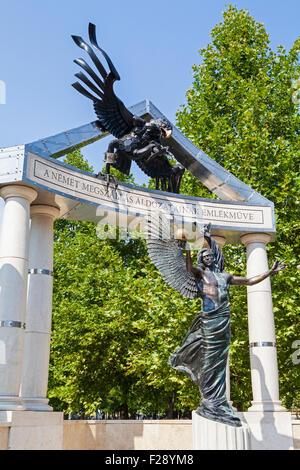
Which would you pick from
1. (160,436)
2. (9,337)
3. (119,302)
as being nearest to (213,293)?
(9,337)

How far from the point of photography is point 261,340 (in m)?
10.9

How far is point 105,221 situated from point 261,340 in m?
4.44

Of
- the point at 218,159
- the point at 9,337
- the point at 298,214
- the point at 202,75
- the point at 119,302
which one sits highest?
the point at 202,75

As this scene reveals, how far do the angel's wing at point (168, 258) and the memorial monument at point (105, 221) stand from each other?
0.08 meters

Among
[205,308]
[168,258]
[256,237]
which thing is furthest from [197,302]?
[205,308]

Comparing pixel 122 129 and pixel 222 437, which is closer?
pixel 222 437

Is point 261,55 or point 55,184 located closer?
point 55,184

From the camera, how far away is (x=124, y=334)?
19.5 metres

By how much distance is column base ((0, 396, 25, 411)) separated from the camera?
766 centimetres

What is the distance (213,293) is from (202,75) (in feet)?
46.9

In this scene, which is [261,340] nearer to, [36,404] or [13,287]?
[36,404]

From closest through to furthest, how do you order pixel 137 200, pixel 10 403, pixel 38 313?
1. pixel 10 403
2. pixel 38 313
3. pixel 137 200

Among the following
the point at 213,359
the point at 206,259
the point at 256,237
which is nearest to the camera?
the point at 213,359

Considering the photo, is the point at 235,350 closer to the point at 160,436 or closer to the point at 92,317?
the point at 160,436
